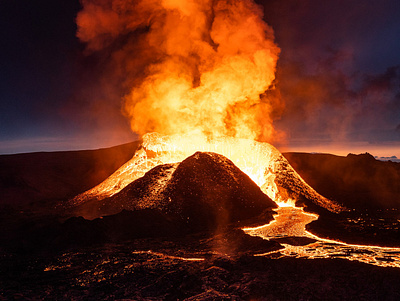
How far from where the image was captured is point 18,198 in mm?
24172

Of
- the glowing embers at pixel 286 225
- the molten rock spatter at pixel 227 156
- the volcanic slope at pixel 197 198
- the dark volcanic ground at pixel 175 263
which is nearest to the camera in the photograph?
the dark volcanic ground at pixel 175 263

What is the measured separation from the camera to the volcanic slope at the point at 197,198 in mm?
12156

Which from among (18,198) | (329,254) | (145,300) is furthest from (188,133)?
(18,198)

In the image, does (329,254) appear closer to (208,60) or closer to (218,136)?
(218,136)

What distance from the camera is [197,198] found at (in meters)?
13.3

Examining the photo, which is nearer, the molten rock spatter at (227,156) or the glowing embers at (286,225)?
the glowing embers at (286,225)

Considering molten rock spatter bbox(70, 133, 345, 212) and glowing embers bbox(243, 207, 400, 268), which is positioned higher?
molten rock spatter bbox(70, 133, 345, 212)

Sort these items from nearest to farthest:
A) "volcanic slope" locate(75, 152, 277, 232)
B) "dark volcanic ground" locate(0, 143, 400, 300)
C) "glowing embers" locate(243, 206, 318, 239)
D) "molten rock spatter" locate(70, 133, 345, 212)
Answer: "dark volcanic ground" locate(0, 143, 400, 300) → "glowing embers" locate(243, 206, 318, 239) → "volcanic slope" locate(75, 152, 277, 232) → "molten rock spatter" locate(70, 133, 345, 212)

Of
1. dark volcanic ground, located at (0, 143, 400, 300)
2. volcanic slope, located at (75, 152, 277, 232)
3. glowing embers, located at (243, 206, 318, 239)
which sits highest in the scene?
volcanic slope, located at (75, 152, 277, 232)

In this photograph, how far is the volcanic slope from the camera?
12.2 m

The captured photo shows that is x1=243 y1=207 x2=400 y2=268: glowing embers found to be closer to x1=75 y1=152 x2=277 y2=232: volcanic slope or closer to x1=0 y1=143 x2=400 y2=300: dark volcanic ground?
x1=0 y1=143 x2=400 y2=300: dark volcanic ground

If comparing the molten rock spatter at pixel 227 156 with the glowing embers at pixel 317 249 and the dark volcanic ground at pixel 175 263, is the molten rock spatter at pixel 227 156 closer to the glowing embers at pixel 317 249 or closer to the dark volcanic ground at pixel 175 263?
the dark volcanic ground at pixel 175 263

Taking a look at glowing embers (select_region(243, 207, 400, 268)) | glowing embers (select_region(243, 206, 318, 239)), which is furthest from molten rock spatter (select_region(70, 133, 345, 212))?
glowing embers (select_region(243, 207, 400, 268))

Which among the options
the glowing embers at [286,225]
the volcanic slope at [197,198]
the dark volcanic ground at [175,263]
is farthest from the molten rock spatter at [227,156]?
the dark volcanic ground at [175,263]
